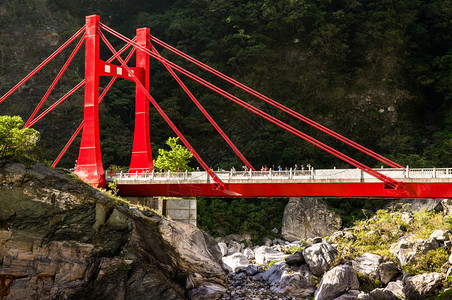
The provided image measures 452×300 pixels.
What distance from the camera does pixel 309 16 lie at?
2243 inches

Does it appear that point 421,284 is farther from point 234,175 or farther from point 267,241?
point 267,241

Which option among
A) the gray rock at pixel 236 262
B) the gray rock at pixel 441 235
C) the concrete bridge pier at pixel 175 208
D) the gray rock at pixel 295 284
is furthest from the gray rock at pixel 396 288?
the concrete bridge pier at pixel 175 208

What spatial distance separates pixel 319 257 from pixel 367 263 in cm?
275

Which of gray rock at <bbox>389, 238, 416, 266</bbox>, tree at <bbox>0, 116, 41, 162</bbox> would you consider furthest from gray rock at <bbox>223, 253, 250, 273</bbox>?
tree at <bbox>0, 116, 41, 162</bbox>

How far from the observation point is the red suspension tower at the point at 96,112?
34250 mm

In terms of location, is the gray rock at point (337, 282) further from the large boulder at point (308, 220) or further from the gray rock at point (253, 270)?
the large boulder at point (308, 220)

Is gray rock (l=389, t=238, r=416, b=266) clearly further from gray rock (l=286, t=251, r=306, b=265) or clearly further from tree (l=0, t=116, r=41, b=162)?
tree (l=0, t=116, r=41, b=162)

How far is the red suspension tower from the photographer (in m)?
34.2

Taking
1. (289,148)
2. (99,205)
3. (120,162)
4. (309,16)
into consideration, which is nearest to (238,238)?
(289,148)

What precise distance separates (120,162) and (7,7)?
77.8 feet

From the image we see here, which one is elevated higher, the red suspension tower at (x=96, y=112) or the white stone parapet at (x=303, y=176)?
the red suspension tower at (x=96, y=112)

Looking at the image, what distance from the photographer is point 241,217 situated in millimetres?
47500

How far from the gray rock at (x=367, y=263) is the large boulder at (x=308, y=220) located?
13.6 meters

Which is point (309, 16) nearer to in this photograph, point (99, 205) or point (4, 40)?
point (4, 40)
